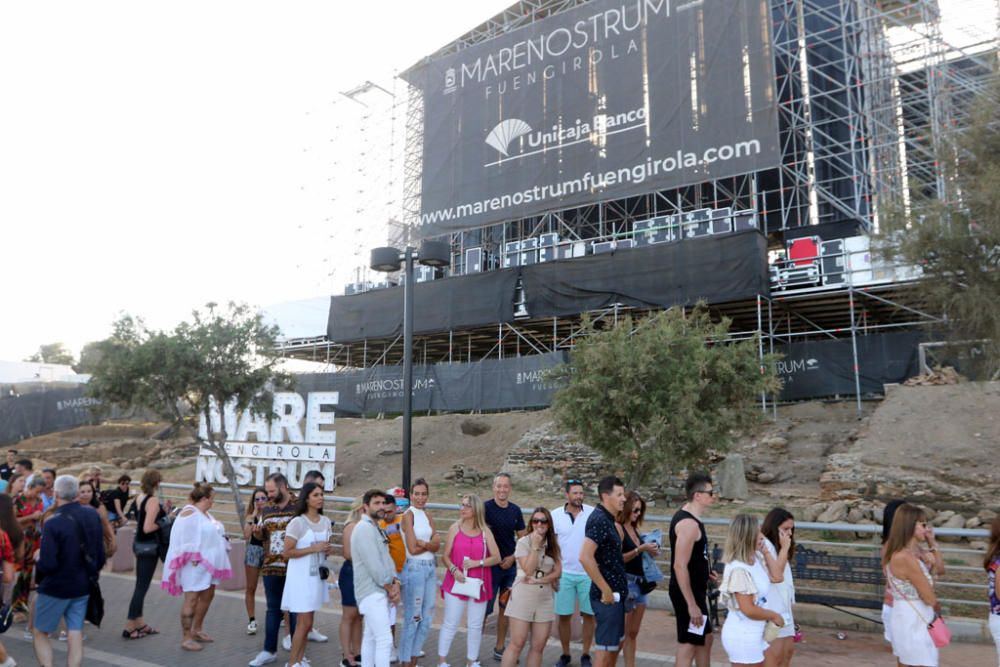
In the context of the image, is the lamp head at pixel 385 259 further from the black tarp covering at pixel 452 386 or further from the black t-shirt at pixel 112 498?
the black tarp covering at pixel 452 386

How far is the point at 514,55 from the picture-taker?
31891 mm

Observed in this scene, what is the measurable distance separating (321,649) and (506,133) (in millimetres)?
26472

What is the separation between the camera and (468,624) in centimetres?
646

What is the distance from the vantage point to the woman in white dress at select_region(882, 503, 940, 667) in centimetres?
476

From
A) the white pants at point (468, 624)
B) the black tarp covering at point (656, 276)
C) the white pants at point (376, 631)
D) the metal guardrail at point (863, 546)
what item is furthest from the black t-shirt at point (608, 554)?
the black tarp covering at point (656, 276)

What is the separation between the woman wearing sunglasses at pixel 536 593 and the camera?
6027mm

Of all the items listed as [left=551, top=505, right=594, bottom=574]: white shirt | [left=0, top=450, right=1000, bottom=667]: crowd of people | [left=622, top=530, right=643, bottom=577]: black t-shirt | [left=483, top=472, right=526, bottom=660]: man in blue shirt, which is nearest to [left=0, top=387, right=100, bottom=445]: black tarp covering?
[left=0, top=450, right=1000, bottom=667]: crowd of people

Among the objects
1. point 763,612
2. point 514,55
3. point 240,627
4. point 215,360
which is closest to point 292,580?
point 240,627

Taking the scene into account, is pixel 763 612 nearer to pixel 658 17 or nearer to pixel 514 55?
pixel 658 17

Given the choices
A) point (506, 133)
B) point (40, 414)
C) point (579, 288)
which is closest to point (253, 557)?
point (579, 288)

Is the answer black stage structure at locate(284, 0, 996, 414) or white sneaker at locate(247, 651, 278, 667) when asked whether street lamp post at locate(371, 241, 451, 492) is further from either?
black stage structure at locate(284, 0, 996, 414)

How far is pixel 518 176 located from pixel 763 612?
27.0 metres

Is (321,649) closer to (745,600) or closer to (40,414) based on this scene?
(745,600)

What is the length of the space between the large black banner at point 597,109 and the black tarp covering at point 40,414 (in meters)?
19.1
